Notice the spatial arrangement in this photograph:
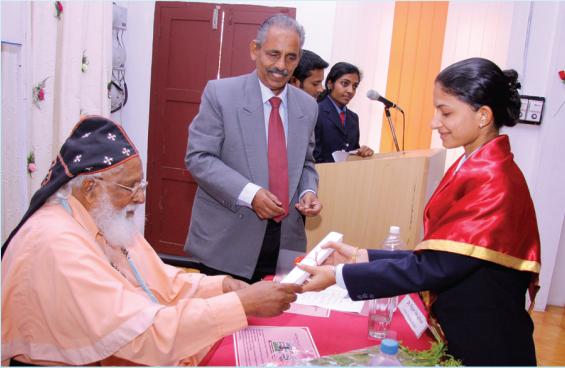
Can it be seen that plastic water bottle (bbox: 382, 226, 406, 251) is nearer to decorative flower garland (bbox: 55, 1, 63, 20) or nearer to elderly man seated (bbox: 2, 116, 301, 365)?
elderly man seated (bbox: 2, 116, 301, 365)

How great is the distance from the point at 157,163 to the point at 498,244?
4594mm

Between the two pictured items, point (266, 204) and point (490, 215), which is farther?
point (266, 204)

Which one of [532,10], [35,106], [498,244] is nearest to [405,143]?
[532,10]

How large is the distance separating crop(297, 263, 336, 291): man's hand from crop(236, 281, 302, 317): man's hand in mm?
134

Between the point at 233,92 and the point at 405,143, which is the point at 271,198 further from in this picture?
the point at 405,143

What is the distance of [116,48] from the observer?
200 inches

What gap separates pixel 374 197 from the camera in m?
3.00

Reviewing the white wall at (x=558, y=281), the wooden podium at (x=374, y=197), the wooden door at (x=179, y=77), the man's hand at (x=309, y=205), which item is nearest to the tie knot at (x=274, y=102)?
the man's hand at (x=309, y=205)

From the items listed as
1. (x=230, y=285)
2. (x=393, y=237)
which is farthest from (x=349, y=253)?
(x=230, y=285)

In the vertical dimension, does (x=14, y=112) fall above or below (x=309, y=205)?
above

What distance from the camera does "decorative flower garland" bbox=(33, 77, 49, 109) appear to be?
3.25m

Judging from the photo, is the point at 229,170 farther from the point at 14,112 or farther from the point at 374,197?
the point at 14,112

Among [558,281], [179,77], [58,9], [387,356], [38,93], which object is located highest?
[58,9]

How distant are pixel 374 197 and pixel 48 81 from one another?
7.57 ft
